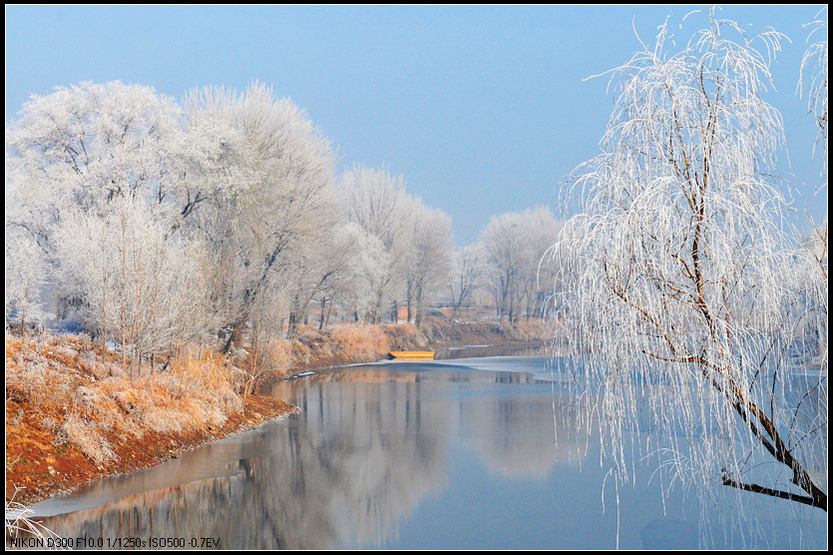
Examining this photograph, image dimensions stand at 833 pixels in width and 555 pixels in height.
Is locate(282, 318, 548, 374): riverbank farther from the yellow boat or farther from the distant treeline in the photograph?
the distant treeline

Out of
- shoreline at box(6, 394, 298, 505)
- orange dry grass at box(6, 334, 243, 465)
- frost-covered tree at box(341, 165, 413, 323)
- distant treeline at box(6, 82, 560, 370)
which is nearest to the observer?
shoreline at box(6, 394, 298, 505)

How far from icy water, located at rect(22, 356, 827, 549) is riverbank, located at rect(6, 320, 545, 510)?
1.57 feet

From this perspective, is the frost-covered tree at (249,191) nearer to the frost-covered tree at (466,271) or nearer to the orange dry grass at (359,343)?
the orange dry grass at (359,343)

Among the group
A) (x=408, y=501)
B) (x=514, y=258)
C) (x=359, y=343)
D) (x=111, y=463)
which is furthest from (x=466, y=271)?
(x=111, y=463)

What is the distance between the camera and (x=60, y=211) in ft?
72.5

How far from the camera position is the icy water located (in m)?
8.89

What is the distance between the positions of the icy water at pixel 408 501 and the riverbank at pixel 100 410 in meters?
0.48

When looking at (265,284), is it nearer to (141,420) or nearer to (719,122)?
(141,420)

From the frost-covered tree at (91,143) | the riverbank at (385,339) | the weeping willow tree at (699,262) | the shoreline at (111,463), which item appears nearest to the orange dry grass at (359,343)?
the riverbank at (385,339)

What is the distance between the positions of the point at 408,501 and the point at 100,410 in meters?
5.54

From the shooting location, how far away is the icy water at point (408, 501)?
29.2 feet

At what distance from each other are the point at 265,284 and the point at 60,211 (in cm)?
671

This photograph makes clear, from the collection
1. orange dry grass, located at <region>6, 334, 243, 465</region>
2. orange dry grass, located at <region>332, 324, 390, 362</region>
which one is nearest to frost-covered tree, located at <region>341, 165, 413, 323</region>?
orange dry grass, located at <region>332, 324, 390, 362</region>

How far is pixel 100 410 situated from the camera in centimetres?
1234
